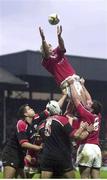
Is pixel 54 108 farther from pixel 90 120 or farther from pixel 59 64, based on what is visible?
pixel 59 64

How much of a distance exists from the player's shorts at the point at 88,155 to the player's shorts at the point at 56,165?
2.23ft

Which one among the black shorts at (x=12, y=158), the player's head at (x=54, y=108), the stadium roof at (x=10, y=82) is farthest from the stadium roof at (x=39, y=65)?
the player's head at (x=54, y=108)

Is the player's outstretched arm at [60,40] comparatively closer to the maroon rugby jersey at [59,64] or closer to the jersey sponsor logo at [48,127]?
the maroon rugby jersey at [59,64]

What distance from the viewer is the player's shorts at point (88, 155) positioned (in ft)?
30.2

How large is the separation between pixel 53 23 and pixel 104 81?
3127 centimetres

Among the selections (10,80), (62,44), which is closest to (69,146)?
(62,44)

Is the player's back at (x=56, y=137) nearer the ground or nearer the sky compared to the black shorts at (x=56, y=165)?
nearer the sky

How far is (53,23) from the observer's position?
902cm

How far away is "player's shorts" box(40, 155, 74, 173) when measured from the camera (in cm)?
848

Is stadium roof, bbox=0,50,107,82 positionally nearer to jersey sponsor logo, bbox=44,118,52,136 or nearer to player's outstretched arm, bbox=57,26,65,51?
player's outstretched arm, bbox=57,26,65,51

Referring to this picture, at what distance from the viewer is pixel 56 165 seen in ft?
27.8

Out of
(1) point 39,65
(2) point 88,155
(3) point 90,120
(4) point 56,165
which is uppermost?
(3) point 90,120

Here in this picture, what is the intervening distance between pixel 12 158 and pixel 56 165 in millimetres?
1763

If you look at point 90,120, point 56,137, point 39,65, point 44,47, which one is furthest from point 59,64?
point 39,65
